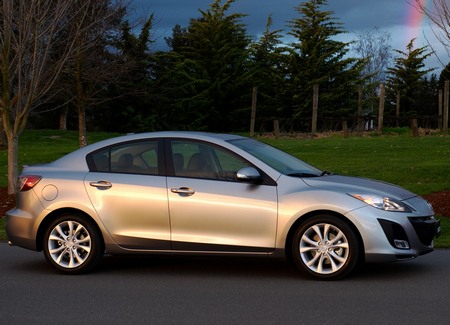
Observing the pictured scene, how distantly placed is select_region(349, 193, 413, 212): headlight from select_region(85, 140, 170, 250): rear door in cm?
203

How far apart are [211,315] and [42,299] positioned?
175cm

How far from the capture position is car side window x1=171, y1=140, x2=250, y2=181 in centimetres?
836

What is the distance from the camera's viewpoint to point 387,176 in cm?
1786

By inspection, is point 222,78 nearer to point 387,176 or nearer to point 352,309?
point 387,176

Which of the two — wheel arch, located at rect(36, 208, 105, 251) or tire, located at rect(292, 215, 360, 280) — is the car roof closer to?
wheel arch, located at rect(36, 208, 105, 251)

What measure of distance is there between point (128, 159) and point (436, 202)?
7.61m

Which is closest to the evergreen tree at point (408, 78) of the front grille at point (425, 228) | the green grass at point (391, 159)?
the green grass at point (391, 159)

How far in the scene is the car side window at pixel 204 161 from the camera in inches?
329

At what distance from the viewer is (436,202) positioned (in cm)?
1448

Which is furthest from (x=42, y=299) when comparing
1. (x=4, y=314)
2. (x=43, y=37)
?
(x=43, y=37)

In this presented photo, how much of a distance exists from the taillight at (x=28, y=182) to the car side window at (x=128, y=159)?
641 mm

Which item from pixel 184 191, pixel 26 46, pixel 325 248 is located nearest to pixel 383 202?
pixel 325 248

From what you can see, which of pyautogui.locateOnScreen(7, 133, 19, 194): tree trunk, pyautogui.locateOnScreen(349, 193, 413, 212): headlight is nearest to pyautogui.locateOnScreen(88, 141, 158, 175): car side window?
pyautogui.locateOnScreen(349, 193, 413, 212): headlight

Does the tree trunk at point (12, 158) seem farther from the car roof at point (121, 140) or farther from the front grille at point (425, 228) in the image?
the front grille at point (425, 228)
